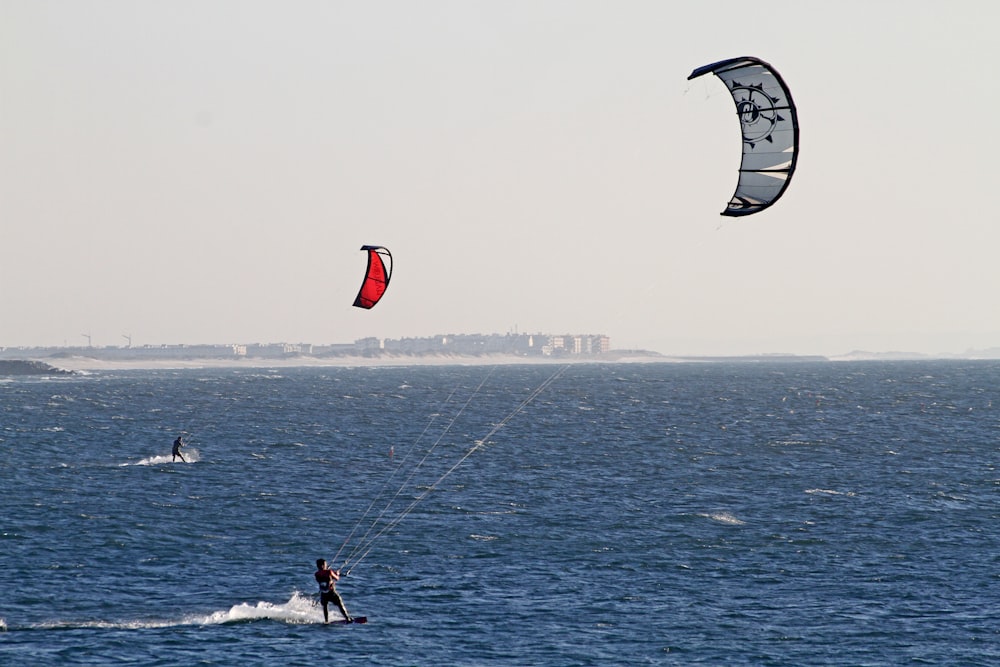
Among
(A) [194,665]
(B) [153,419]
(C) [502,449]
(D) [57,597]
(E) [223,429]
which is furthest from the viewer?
(B) [153,419]

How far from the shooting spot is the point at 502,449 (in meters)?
72.5

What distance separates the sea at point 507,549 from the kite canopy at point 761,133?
10.7 metres

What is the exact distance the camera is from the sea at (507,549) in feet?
89.5

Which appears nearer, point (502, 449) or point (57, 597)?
point (57, 597)

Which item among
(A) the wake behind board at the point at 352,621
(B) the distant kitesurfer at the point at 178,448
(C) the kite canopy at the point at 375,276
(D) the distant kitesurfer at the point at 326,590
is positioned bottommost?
(A) the wake behind board at the point at 352,621

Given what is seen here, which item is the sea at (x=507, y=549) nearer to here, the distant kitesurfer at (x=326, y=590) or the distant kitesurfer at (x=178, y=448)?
the distant kitesurfer at (x=326, y=590)

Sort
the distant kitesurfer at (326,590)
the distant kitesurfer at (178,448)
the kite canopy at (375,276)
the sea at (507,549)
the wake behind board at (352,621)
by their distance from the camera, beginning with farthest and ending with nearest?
the distant kitesurfer at (178,448) < the kite canopy at (375,276) < the wake behind board at (352,621) < the distant kitesurfer at (326,590) < the sea at (507,549)

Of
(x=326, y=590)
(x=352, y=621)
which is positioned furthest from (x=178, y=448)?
(x=352, y=621)

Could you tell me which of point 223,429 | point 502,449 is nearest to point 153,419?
point 223,429

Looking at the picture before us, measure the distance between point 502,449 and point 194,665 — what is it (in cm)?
4778

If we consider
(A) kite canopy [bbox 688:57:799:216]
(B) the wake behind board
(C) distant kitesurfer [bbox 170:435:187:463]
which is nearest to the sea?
(B) the wake behind board

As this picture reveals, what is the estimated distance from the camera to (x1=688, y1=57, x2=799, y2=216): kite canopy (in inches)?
1048

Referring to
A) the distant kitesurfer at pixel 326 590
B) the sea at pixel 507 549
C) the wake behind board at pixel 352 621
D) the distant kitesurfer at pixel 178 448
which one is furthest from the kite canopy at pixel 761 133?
the distant kitesurfer at pixel 178 448

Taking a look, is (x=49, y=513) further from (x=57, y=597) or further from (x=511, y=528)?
(x=511, y=528)
